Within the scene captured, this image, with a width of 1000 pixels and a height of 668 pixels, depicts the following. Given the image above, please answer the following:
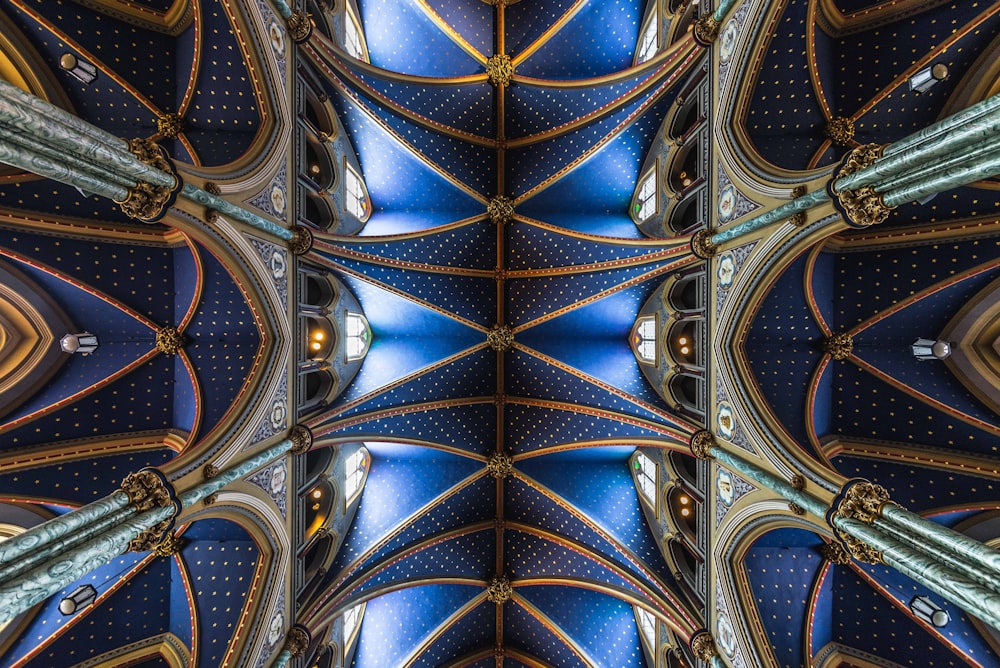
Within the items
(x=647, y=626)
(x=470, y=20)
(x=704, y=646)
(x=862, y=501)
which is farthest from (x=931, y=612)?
(x=470, y=20)

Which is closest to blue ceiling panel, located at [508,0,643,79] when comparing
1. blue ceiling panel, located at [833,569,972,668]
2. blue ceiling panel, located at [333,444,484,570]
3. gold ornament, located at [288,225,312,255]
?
gold ornament, located at [288,225,312,255]

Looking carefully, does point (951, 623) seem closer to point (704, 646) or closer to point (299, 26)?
point (704, 646)

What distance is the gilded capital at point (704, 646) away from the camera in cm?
952

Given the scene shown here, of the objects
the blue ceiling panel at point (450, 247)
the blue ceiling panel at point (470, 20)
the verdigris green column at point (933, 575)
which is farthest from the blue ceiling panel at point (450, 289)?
the verdigris green column at point (933, 575)

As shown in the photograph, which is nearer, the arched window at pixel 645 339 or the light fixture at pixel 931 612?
the light fixture at pixel 931 612

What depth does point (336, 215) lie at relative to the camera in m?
12.1

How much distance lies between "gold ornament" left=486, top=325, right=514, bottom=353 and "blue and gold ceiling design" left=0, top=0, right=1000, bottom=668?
1.24 metres

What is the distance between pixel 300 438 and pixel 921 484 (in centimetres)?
1306

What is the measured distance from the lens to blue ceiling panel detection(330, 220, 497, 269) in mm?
12617

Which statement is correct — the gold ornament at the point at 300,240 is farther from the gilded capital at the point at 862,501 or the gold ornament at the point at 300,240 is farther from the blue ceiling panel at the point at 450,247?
the gilded capital at the point at 862,501

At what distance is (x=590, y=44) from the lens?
41.5ft

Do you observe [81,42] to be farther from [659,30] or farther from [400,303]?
[659,30]

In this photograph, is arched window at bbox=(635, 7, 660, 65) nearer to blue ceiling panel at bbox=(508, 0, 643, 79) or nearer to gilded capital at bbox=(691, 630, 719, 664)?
blue ceiling panel at bbox=(508, 0, 643, 79)

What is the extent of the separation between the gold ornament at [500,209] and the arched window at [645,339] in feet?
17.1
